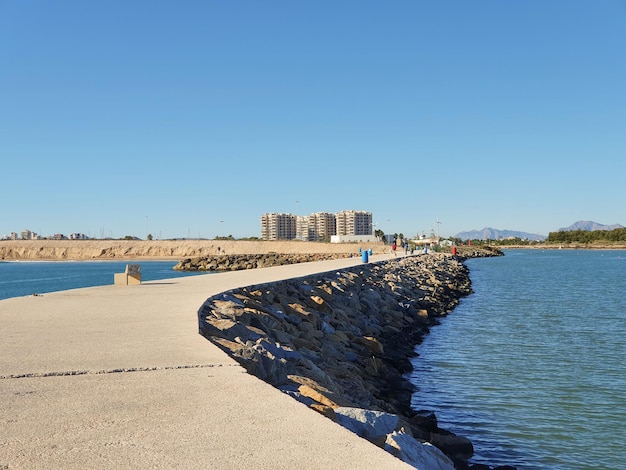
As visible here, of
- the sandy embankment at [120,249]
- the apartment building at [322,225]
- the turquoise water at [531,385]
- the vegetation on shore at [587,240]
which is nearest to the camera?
the turquoise water at [531,385]

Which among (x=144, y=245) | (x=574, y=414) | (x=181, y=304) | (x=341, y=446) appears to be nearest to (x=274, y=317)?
(x=181, y=304)

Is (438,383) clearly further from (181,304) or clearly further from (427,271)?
(427,271)

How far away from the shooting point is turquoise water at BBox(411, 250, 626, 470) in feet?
27.2

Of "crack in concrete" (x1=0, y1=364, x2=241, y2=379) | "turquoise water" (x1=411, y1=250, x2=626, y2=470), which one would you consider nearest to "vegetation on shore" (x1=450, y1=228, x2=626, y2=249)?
"turquoise water" (x1=411, y1=250, x2=626, y2=470)

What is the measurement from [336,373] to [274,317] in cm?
217

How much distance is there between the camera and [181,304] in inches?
416

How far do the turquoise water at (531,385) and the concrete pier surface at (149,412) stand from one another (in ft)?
14.7

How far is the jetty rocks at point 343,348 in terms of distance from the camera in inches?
203

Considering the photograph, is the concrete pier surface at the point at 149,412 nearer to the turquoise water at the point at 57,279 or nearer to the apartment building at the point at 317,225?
the turquoise water at the point at 57,279

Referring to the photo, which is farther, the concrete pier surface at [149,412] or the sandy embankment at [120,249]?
the sandy embankment at [120,249]

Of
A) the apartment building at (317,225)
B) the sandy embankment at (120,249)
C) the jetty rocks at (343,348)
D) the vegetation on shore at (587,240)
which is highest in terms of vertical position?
the apartment building at (317,225)

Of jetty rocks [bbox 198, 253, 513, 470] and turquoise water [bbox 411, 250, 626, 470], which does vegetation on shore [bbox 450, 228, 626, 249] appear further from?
jetty rocks [bbox 198, 253, 513, 470]

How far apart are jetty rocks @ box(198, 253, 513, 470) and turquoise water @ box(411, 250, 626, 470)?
634 mm

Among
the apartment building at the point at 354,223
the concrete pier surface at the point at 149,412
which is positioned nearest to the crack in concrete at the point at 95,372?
the concrete pier surface at the point at 149,412
